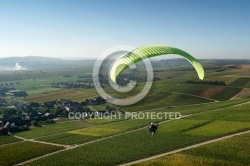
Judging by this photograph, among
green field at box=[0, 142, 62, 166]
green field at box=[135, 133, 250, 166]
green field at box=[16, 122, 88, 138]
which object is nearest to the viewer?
green field at box=[135, 133, 250, 166]

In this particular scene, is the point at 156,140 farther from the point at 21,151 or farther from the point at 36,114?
the point at 36,114

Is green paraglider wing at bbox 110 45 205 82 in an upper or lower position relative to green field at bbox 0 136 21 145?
upper

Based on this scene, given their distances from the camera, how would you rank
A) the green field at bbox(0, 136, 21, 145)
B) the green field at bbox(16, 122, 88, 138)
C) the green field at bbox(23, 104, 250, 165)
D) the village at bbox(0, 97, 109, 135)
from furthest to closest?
1. the village at bbox(0, 97, 109, 135)
2. the green field at bbox(16, 122, 88, 138)
3. the green field at bbox(0, 136, 21, 145)
4. the green field at bbox(23, 104, 250, 165)

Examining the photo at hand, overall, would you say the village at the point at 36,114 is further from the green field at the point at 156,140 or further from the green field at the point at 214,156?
the green field at the point at 214,156

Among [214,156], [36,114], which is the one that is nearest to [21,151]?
[214,156]

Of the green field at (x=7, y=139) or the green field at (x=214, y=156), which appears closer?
the green field at (x=214, y=156)

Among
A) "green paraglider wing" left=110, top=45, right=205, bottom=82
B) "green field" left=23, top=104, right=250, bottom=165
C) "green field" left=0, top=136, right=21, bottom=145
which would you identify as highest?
"green paraglider wing" left=110, top=45, right=205, bottom=82

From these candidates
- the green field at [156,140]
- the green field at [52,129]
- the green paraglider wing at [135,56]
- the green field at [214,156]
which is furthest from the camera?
the green field at [52,129]

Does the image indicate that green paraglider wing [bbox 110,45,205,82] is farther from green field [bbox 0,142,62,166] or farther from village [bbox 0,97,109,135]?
village [bbox 0,97,109,135]

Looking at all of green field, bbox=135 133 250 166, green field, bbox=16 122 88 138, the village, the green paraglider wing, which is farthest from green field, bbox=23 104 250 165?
the village

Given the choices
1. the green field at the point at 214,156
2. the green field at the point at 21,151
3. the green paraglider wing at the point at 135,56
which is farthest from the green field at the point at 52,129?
the green paraglider wing at the point at 135,56

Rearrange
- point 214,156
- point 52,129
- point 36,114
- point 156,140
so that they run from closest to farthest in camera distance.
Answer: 1. point 214,156
2. point 156,140
3. point 52,129
4. point 36,114
